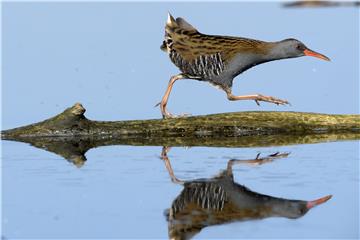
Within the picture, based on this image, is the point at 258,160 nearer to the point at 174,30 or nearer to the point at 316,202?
the point at 316,202

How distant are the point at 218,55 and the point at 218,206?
5.24m

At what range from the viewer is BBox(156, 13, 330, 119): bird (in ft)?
54.4

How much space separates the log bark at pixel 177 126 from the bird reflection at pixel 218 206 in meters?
2.85

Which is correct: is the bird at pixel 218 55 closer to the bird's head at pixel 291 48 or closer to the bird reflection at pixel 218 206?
the bird's head at pixel 291 48

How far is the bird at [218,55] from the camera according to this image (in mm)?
16594

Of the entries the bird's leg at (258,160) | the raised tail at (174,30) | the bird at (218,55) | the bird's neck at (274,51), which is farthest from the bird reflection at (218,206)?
the raised tail at (174,30)

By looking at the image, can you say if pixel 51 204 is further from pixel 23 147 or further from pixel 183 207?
pixel 23 147

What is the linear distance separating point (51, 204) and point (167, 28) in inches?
240

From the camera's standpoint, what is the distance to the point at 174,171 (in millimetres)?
13477

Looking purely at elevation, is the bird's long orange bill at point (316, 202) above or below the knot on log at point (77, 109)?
below

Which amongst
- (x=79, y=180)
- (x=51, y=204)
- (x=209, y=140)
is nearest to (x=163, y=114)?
(x=209, y=140)

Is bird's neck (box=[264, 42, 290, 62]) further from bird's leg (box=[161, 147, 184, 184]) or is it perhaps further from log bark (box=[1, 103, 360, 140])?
bird's leg (box=[161, 147, 184, 184])

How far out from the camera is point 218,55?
Result: 16.6m

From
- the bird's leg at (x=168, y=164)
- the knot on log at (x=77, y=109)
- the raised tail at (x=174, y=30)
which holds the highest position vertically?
the raised tail at (x=174, y=30)
